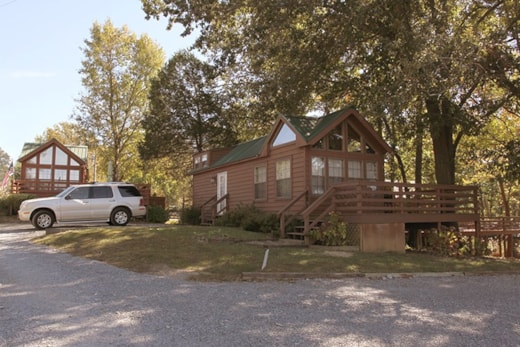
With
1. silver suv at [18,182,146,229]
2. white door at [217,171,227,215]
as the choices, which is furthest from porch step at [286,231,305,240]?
silver suv at [18,182,146,229]

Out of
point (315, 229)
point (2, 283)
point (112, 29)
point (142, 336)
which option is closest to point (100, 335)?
point (142, 336)

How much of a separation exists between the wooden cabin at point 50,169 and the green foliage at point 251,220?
19119 millimetres

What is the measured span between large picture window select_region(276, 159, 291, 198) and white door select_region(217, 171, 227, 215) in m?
4.66

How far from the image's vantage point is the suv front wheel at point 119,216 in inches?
690

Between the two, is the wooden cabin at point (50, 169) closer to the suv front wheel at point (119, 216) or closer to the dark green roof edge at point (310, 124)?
the suv front wheel at point (119, 216)

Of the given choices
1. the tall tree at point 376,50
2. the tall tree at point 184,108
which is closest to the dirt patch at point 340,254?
the tall tree at point 376,50

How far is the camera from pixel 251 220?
15.8 m

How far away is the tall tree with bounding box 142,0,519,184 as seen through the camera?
12078mm

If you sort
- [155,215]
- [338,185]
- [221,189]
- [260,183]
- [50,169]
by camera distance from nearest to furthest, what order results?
1. [338,185]
2. [260,183]
3. [221,189]
4. [155,215]
5. [50,169]

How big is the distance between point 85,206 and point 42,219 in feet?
5.61

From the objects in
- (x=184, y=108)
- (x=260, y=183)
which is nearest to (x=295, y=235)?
(x=260, y=183)

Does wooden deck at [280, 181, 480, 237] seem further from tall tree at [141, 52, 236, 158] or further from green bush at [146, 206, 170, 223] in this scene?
tall tree at [141, 52, 236, 158]

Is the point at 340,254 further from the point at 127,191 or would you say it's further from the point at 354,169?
the point at 127,191

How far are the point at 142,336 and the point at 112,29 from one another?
37982 mm
